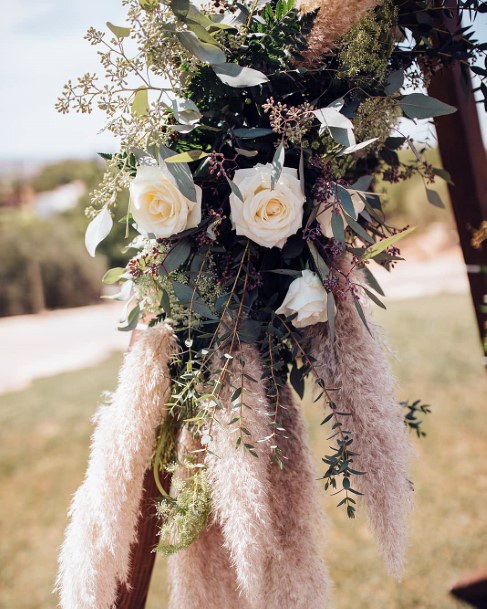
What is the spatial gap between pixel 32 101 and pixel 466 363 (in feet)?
12.5

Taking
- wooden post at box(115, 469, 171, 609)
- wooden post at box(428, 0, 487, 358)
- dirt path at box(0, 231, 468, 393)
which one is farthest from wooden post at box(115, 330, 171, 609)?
dirt path at box(0, 231, 468, 393)

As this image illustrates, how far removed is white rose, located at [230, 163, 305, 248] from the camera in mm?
795

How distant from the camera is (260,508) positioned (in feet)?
2.60

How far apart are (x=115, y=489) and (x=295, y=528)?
290 mm

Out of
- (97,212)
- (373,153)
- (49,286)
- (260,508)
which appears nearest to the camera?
(260,508)

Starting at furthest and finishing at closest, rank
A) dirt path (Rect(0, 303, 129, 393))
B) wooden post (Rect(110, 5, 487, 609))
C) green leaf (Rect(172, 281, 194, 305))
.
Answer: dirt path (Rect(0, 303, 129, 393)), wooden post (Rect(110, 5, 487, 609)), green leaf (Rect(172, 281, 194, 305))

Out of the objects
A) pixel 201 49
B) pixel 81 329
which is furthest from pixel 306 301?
pixel 81 329

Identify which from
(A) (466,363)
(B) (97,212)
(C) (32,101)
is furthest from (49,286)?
(B) (97,212)

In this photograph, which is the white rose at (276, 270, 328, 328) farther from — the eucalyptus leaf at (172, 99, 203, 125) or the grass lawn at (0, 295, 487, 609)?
the grass lawn at (0, 295, 487, 609)

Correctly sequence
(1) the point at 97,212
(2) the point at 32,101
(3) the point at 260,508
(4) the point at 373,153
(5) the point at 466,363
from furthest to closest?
(5) the point at 466,363 → (2) the point at 32,101 → (4) the point at 373,153 → (1) the point at 97,212 → (3) the point at 260,508

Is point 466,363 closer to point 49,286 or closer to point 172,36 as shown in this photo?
point 172,36

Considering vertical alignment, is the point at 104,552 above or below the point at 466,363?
above

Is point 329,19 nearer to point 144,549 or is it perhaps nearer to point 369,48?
point 369,48

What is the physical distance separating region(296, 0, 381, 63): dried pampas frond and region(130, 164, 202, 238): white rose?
265 mm
